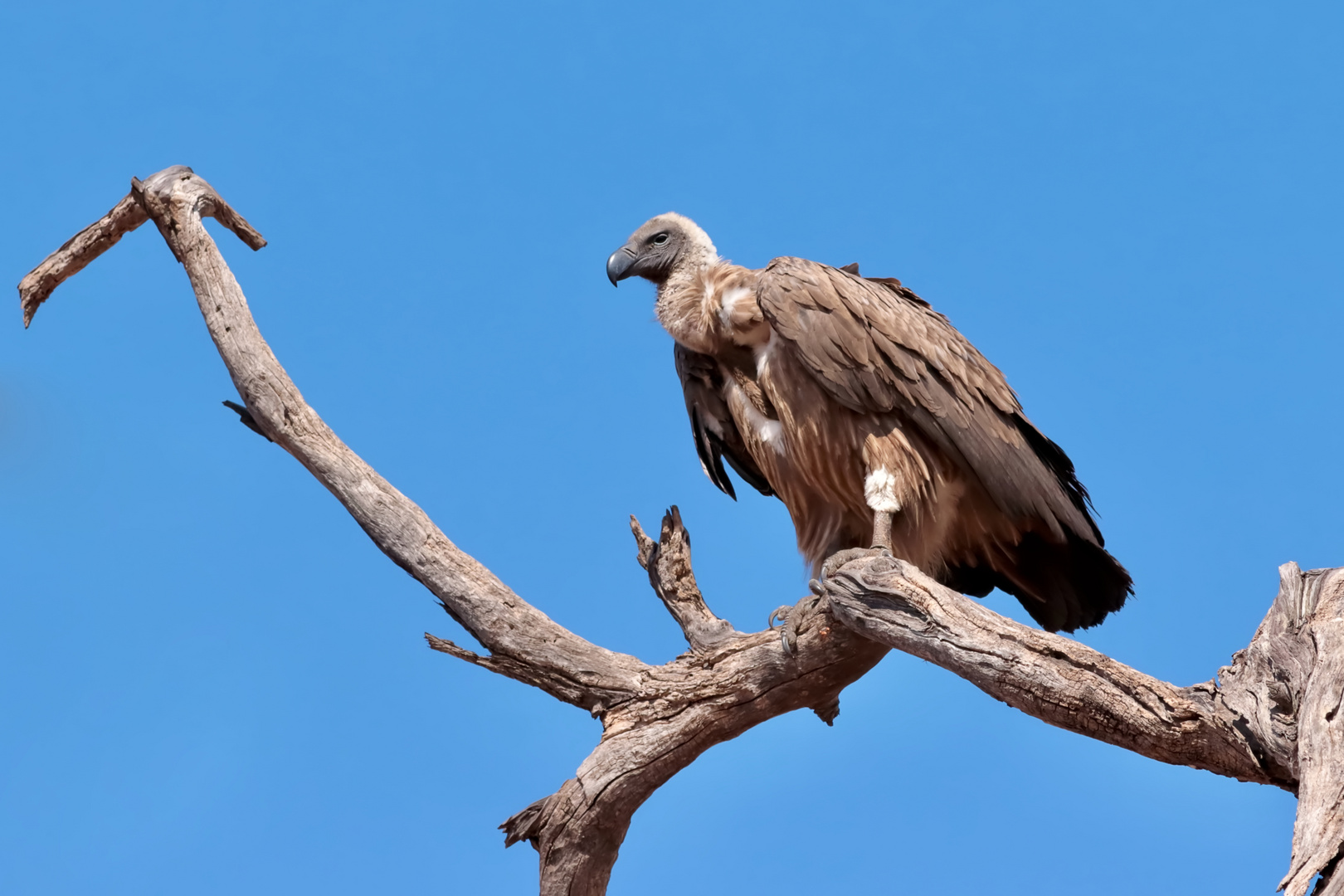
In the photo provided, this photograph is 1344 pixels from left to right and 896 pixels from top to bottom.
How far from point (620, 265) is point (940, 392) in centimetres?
166

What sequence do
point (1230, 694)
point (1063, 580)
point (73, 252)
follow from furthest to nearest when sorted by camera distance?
point (73, 252)
point (1063, 580)
point (1230, 694)

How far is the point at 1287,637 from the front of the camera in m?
3.84

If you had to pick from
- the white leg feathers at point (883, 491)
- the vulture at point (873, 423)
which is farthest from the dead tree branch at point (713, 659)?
the vulture at point (873, 423)

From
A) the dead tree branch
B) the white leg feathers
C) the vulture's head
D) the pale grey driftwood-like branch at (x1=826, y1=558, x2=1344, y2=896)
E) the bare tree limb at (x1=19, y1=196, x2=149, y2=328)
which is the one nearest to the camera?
the pale grey driftwood-like branch at (x1=826, y1=558, x2=1344, y2=896)

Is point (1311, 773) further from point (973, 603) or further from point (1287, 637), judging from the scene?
point (973, 603)

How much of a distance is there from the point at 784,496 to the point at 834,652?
3.83 ft

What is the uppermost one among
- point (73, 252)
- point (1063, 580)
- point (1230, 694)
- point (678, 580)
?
point (73, 252)

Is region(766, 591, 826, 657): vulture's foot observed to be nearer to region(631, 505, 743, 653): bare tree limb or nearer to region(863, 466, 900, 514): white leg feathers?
region(631, 505, 743, 653): bare tree limb

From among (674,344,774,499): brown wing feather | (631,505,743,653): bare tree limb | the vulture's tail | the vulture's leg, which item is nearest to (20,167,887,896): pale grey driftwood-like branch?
(631,505,743,653): bare tree limb

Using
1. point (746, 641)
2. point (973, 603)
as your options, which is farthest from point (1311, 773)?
point (746, 641)

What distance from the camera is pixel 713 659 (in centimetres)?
511

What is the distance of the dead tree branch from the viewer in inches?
147

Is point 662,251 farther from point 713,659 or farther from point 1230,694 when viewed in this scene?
point 1230,694

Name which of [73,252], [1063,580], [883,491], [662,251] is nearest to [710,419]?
[662,251]
